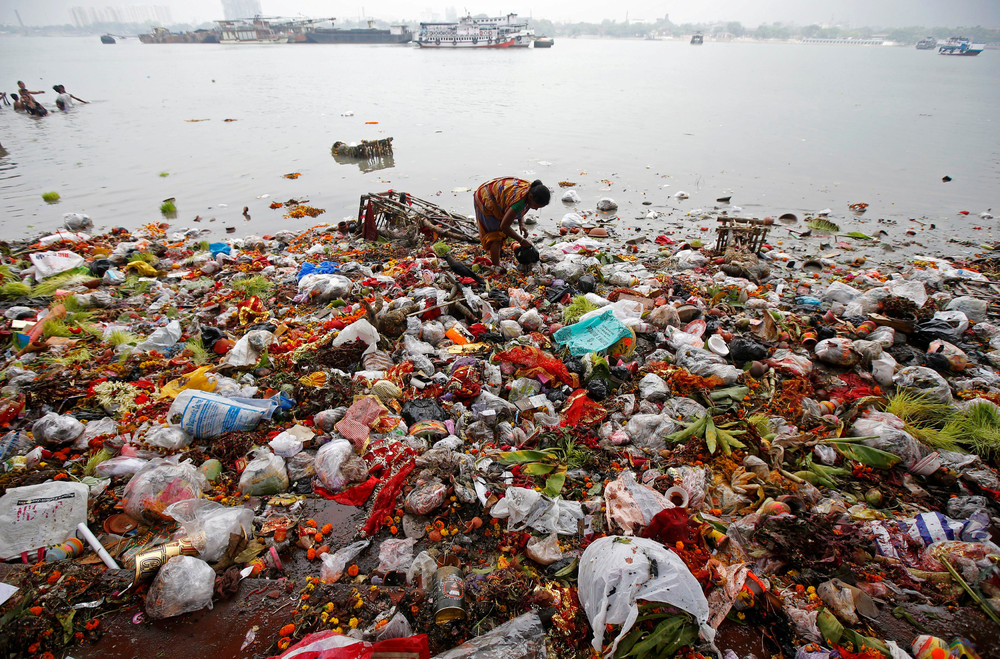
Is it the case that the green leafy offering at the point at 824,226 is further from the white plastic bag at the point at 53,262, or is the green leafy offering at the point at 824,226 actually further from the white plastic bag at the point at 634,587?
the white plastic bag at the point at 53,262

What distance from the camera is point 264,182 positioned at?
10.3 meters

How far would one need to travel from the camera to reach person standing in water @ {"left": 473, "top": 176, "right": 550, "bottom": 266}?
498 cm

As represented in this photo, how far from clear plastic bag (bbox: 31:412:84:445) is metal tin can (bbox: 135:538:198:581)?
1.44 meters

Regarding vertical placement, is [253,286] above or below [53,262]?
below

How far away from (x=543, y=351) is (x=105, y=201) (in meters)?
10.1

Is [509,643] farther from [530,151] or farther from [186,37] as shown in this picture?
[186,37]

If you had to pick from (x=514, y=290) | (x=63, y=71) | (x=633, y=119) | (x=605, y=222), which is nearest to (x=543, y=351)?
(x=514, y=290)

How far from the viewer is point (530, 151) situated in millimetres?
12766

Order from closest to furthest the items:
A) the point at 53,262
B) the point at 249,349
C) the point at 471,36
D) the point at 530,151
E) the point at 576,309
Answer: the point at 249,349 → the point at 576,309 → the point at 53,262 → the point at 530,151 → the point at 471,36

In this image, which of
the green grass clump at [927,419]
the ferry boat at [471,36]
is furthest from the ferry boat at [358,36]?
the green grass clump at [927,419]

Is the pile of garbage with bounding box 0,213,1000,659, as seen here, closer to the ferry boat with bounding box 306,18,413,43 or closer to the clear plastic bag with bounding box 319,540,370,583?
the clear plastic bag with bounding box 319,540,370,583

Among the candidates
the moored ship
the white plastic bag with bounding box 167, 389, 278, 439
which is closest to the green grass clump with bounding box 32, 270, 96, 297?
the white plastic bag with bounding box 167, 389, 278, 439

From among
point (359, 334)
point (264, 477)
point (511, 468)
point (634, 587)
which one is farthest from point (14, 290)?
point (634, 587)

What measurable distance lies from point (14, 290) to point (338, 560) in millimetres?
5361
